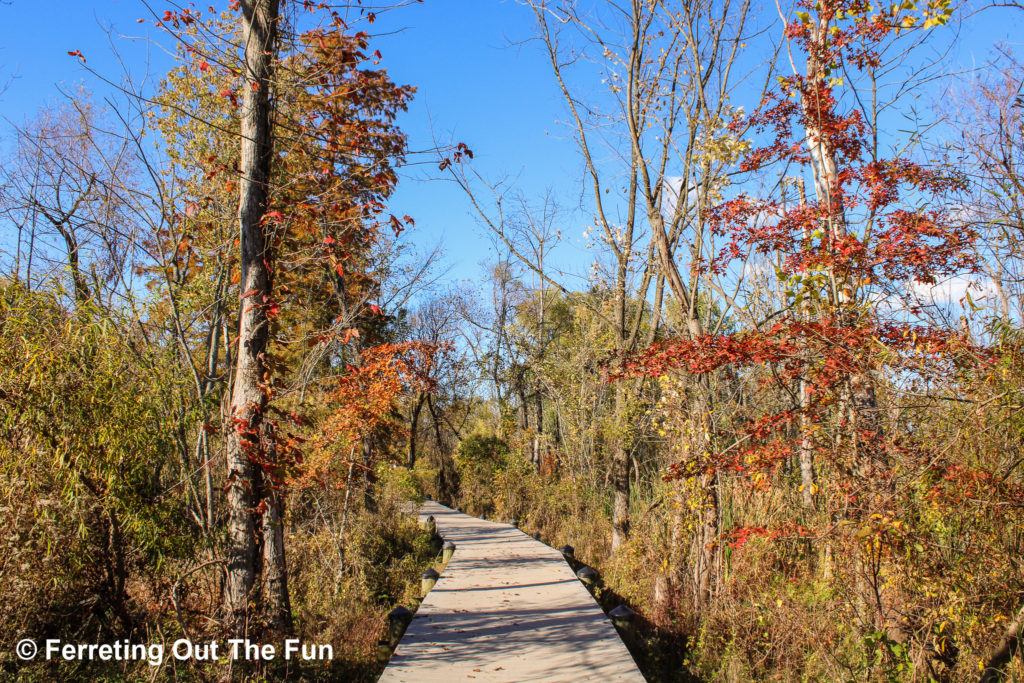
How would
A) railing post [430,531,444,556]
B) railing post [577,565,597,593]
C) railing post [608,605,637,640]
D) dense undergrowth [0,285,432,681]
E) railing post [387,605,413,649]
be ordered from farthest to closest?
1. railing post [430,531,444,556]
2. railing post [577,565,597,593]
3. railing post [608,605,637,640]
4. railing post [387,605,413,649]
5. dense undergrowth [0,285,432,681]

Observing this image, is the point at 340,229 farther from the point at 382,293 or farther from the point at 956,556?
the point at 382,293

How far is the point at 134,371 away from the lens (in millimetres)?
4078

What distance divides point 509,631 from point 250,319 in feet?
11.5

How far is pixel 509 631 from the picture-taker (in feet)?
18.5

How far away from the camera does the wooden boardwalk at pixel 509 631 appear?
15.2 ft

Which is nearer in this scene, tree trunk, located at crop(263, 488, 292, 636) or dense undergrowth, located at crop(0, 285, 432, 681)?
dense undergrowth, located at crop(0, 285, 432, 681)

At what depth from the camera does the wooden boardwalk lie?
4629 mm

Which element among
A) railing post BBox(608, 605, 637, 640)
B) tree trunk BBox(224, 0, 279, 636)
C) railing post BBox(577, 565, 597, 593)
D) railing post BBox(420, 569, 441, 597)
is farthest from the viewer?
railing post BBox(577, 565, 597, 593)

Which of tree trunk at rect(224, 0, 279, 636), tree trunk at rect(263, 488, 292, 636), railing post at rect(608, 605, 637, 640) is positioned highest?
tree trunk at rect(224, 0, 279, 636)

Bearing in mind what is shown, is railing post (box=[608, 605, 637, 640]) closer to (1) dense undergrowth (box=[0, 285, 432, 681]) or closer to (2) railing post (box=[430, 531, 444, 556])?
(1) dense undergrowth (box=[0, 285, 432, 681])

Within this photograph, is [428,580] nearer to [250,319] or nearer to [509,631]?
[509,631]

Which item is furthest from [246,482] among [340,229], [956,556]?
[956,556]

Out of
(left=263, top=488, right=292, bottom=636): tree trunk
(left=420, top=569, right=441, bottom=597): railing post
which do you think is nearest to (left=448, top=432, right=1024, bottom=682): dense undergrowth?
(left=420, top=569, right=441, bottom=597): railing post

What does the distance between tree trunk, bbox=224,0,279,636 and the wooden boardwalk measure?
1.35m
